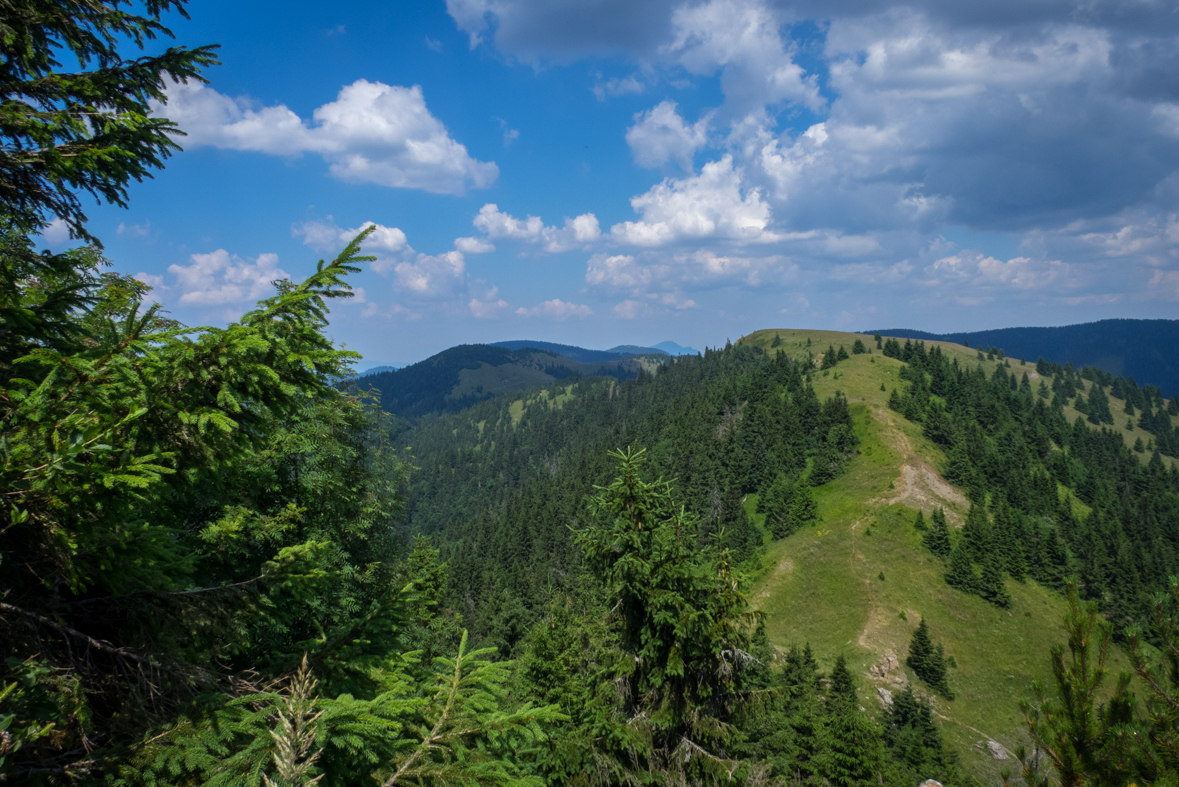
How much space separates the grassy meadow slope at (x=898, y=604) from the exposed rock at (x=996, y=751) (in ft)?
2.82

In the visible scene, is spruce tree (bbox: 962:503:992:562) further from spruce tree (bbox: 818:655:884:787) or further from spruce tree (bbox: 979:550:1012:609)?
spruce tree (bbox: 818:655:884:787)

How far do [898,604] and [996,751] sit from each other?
18.2 m

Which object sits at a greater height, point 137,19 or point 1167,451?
point 137,19

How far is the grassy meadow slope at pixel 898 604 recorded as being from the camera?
183ft

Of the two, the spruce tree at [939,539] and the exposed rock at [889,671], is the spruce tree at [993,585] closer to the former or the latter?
the spruce tree at [939,539]

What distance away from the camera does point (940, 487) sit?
3374 inches

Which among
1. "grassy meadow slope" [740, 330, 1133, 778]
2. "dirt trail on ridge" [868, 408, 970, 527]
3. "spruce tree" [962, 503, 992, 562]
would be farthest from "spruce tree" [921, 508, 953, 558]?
"dirt trail on ridge" [868, 408, 970, 527]

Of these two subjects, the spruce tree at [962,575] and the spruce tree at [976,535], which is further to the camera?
the spruce tree at [976,535]

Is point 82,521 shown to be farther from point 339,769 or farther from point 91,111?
point 91,111

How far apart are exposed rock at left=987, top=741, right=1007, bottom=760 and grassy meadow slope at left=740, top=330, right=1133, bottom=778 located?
86 centimetres

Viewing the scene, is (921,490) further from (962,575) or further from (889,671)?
(889,671)

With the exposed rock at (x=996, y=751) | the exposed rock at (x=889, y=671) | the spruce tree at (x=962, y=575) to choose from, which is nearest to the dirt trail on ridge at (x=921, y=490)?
the spruce tree at (x=962, y=575)

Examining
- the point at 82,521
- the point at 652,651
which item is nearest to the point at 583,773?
the point at 652,651

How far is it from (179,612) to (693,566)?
10.8 m
